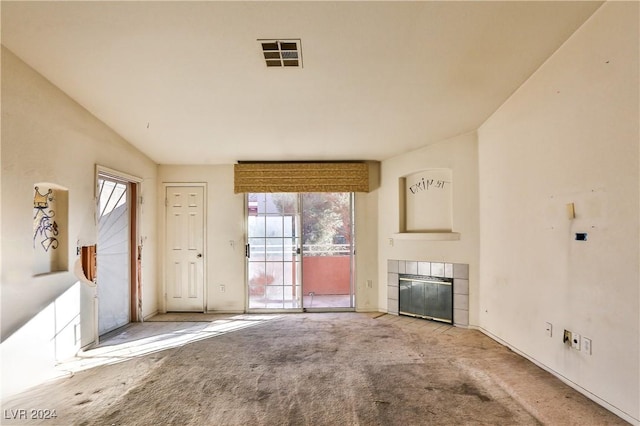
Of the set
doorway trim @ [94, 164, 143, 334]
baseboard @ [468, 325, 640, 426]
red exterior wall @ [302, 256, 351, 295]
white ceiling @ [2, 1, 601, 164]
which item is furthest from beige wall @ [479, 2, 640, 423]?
doorway trim @ [94, 164, 143, 334]

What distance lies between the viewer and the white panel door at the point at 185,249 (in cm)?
466

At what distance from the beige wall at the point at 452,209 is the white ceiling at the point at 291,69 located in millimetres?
305

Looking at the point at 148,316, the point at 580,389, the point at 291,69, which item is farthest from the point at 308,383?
the point at 148,316

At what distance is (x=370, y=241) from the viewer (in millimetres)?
4691

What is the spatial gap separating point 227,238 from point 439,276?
2.98 meters

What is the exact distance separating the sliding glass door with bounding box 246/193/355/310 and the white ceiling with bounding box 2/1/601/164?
1.21m

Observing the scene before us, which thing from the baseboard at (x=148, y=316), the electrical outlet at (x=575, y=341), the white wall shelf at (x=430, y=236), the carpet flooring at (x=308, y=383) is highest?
the white wall shelf at (x=430, y=236)

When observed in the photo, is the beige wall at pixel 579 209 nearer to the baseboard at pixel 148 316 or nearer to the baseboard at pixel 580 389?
the baseboard at pixel 580 389

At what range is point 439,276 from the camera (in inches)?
160

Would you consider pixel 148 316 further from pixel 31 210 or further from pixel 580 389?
pixel 580 389

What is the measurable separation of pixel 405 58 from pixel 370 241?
9.12ft

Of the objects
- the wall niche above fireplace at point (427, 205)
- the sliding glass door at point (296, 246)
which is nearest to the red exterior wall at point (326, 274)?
the sliding glass door at point (296, 246)

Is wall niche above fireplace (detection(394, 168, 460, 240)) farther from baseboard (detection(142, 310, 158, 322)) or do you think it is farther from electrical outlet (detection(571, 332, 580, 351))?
baseboard (detection(142, 310, 158, 322))

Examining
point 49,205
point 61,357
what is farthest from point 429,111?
point 61,357
